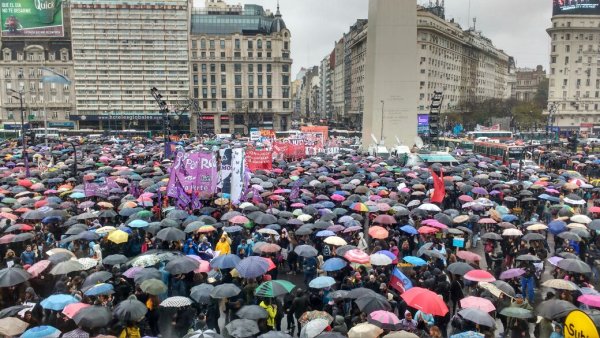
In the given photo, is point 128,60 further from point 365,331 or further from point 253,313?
point 365,331

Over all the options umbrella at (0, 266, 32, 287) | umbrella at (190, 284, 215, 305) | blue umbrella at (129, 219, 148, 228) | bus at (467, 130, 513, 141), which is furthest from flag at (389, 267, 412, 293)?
bus at (467, 130, 513, 141)

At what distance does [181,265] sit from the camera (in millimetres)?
10922

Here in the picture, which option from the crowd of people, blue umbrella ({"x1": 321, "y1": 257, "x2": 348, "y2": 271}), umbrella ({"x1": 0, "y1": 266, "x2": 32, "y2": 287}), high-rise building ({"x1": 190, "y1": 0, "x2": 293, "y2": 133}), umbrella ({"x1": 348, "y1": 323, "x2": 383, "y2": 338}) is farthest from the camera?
high-rise building ({"x1": 190, "y1": 0, "x2": 293, "y2": 133})

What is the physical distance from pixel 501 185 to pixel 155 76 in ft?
233

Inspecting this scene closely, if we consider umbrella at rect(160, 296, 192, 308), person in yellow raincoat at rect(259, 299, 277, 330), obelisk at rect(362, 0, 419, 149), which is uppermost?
obelisk at rect(362, 0, 419, 149)

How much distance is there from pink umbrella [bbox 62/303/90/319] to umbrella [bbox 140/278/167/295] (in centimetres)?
120

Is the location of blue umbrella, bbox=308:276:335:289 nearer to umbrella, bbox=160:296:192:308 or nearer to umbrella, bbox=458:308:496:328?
umbrella, bbox=160:296:192:308

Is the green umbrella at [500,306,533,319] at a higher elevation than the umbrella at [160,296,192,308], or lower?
lower

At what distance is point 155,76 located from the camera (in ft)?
274

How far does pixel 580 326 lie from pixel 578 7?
8886 cm

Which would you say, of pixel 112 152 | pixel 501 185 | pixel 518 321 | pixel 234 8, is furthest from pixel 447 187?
pixel 234 8

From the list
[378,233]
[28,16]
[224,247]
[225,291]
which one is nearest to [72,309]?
[225,291]

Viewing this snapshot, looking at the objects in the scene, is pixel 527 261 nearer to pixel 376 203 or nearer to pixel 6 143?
pixel 376 203

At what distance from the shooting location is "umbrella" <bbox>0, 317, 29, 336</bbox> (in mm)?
7953
